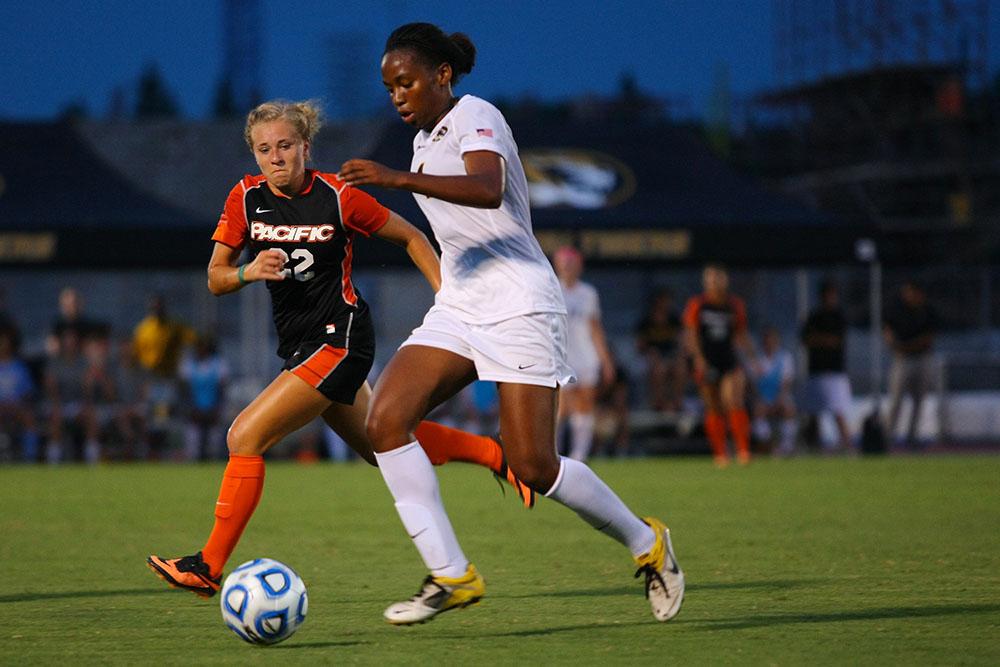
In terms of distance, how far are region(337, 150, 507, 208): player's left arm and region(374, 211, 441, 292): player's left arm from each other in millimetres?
1007

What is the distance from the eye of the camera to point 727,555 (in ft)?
25.3

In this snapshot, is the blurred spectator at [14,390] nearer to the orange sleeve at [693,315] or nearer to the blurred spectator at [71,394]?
the blurred spectator at [71,394]

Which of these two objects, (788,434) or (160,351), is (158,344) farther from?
(788,434)

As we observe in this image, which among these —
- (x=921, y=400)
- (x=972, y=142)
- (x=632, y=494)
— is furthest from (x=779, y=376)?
(x=972, y=142)

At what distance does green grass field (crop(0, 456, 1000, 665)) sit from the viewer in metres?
4.98

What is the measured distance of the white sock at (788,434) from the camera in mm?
18297

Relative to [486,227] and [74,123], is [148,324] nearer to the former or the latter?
[74,123]

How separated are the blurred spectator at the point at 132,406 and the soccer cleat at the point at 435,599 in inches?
516

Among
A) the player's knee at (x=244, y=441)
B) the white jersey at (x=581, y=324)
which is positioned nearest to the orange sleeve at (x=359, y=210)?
the player's knee at (x=244, y=441)

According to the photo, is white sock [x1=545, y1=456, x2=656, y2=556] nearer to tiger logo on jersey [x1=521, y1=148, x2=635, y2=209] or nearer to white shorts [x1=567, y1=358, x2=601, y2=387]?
white shorts [x1=567, y1=358, x2=601, y2=387]

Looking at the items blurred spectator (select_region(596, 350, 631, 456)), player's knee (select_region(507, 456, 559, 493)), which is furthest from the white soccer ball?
blurred spectator (select_region(596, 350, 631, 456))

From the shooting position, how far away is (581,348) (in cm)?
1530

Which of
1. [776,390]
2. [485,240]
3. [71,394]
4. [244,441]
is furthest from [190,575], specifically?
[776,390]

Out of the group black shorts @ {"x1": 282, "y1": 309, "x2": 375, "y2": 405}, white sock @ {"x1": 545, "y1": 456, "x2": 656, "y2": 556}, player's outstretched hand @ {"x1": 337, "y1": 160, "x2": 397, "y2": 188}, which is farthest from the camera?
black shorts @ {"x1": 282, "y1": 309, "x2": 375, "y2": 405}
